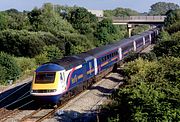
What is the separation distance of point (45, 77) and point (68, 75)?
1.56m

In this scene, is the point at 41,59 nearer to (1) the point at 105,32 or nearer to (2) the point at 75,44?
(2) the point at 75,44

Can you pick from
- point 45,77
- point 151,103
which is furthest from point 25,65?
point 151,103

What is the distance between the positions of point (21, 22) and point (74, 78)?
131 ft

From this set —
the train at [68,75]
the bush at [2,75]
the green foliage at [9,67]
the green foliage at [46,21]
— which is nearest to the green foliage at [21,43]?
the green foliage at [46,21]

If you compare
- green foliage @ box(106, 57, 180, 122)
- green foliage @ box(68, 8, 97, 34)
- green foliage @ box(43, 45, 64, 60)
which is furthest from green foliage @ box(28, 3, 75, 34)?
green foliage @ box(106, 57, 180, 122)

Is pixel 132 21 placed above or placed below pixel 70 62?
above

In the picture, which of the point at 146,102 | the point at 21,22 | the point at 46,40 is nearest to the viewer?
the point at 146,102

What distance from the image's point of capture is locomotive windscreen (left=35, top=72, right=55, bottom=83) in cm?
2086

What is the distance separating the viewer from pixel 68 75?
72.0 feet

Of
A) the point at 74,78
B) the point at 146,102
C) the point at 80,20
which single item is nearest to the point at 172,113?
the point at 146,102

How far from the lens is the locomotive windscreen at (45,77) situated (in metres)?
20.9

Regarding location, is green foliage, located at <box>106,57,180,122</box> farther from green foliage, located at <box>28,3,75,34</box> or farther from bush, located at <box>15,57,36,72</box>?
green foliage, located at <box>28,3,75,34</box>

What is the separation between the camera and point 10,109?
74.6 feet

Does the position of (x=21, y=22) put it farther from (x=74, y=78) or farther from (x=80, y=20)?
(x=74, y=78)
